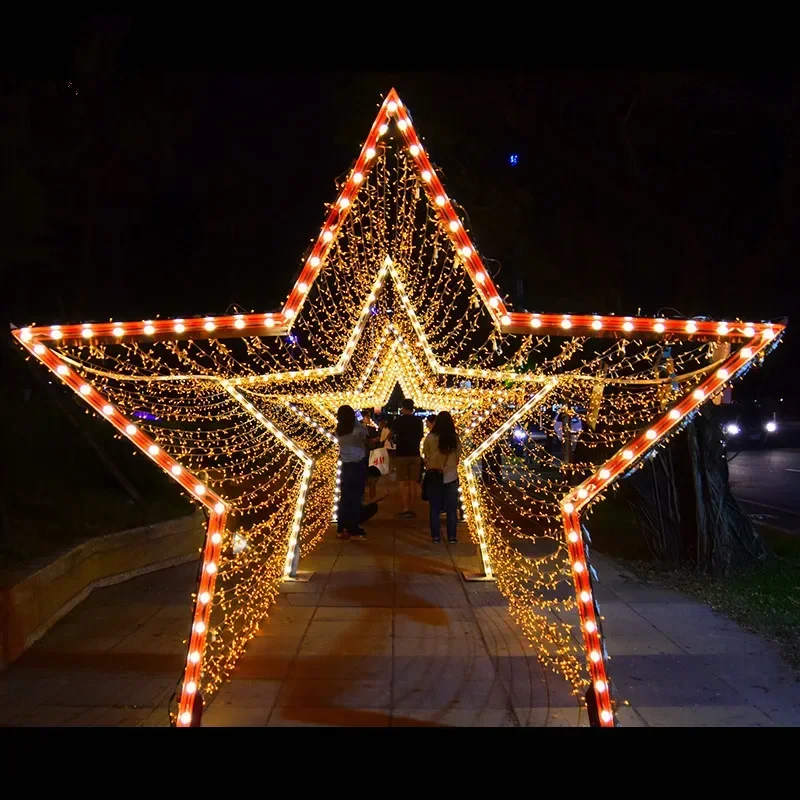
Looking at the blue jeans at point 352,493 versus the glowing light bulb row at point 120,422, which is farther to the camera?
the blue jeans at point 352,493

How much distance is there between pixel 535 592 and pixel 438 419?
9.22 feet

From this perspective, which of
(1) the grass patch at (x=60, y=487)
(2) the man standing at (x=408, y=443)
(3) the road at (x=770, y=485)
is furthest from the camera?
(3) the road at (x=770, y=485)

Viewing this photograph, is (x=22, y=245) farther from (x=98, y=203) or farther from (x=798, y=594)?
(x=798, y=594)

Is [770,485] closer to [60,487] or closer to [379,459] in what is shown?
[379,459]

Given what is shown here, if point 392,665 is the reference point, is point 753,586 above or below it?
above

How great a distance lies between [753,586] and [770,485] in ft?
39.6

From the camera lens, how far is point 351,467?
A: 33.9 ft

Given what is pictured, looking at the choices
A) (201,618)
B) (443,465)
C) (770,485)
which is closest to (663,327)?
(201,618)

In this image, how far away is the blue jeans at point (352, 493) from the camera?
1038 centimetres

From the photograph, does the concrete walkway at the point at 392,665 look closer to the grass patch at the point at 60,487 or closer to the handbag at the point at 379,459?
the grass patch at the point at 60,487

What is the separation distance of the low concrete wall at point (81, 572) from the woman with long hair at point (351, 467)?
1.92 meters

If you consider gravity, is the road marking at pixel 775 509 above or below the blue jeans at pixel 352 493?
above

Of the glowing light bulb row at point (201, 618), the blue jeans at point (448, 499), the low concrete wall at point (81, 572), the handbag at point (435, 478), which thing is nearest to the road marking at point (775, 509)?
the blue jeans at point (448, 499)
